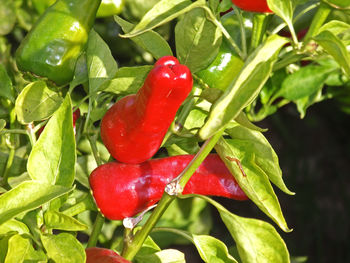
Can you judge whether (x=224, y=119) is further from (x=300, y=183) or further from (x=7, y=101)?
(x=300, y=183)

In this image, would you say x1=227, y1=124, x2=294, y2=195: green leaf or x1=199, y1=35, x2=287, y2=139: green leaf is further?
x1=227, y1=124, x2=294, y2=195: green leaf

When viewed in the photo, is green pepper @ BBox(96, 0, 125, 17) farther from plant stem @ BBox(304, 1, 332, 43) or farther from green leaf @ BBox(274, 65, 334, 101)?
plant stem @ BBox(304, 1, 332, 43)

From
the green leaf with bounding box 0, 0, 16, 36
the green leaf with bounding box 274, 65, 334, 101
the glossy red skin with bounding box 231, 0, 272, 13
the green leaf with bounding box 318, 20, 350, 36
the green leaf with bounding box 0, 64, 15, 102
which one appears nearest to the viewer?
the green leaf with bounding box 318, 20, 350, 36

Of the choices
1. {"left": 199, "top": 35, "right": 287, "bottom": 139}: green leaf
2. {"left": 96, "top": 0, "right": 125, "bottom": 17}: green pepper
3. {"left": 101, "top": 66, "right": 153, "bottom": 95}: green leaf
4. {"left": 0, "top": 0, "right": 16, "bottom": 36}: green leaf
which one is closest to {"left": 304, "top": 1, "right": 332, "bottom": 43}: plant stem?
{"left": 199, "top": 35, "right": 287, "bottom": 139}: green leaf

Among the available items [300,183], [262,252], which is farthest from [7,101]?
[300,183]

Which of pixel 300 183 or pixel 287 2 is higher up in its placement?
pixel 287 2

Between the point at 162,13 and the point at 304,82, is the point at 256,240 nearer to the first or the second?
the point at 162,13

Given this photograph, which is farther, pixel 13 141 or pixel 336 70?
pixel 336 70

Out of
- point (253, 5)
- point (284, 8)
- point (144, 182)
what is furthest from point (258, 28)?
point (144, 182)
